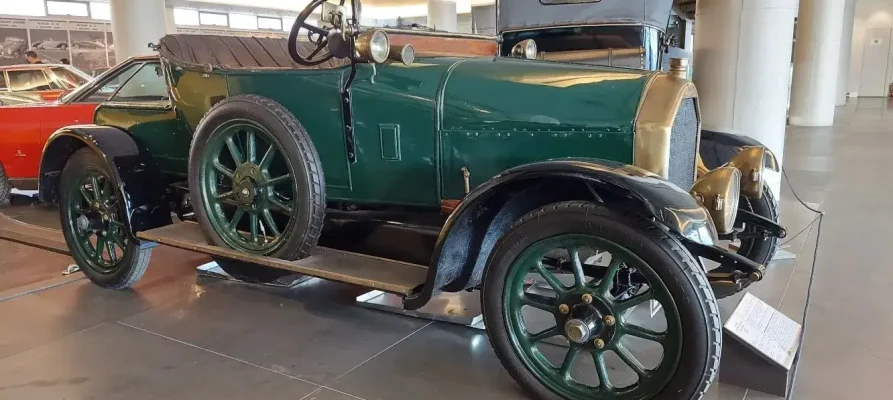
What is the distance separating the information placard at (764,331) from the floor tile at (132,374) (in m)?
1.67

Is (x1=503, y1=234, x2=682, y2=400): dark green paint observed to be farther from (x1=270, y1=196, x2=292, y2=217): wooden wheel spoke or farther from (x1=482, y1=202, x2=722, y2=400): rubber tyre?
(x1=270, y1=196, x2=292, y2=217): wooden wheel spoke

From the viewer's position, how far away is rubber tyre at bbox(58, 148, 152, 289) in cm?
380

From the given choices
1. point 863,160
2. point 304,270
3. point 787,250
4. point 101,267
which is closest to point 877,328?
point 787,250

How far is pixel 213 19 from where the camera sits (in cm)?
2344

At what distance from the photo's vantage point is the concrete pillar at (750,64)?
4.45m

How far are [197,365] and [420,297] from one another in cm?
109

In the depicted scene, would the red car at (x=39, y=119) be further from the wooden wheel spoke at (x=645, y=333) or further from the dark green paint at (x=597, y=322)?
the wooden wheel spoke at (x=645, y=333)

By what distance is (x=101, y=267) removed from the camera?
3.96 m

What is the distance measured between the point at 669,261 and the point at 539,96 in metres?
0.91

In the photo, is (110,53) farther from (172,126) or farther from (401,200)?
(401,200)

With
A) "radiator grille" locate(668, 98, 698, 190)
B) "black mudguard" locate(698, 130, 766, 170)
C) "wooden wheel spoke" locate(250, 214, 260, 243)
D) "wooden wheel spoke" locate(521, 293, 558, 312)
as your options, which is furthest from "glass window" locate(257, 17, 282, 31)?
"wooden wheel spoke" locate(521, 293, 558, 312)

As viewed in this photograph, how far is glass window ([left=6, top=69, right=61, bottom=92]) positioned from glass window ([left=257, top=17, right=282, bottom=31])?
1637cm

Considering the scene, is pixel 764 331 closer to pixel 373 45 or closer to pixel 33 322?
pixel 373 45

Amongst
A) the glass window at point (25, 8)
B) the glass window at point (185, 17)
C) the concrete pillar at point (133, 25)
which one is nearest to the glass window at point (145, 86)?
the concrete pillar at point (133, 25)
